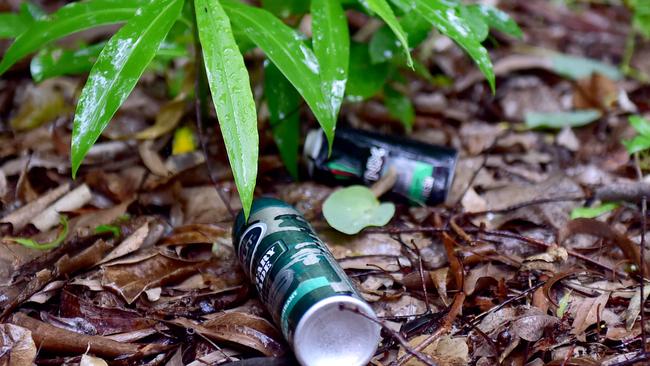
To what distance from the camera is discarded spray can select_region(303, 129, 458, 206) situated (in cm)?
209

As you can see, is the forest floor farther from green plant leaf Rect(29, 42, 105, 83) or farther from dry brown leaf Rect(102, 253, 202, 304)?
green plant leaf Rect(29, 42, 105, 83)

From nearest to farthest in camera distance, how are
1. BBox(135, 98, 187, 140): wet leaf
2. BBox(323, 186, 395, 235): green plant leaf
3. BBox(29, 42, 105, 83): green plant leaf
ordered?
BBox(323, 186, 395, 235): green plant leaf
BBox(29, 42, 105, 83): green plant leaf
BBox(135, 98, 187, 140): wet leaf

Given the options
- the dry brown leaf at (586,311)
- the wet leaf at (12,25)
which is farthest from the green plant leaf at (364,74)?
the wet leaf at (12,25)

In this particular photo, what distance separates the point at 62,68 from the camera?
6.54 ft

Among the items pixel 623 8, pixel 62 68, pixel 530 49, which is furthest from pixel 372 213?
pixel 623 8

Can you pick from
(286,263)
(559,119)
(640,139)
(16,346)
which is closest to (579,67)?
(559,119)

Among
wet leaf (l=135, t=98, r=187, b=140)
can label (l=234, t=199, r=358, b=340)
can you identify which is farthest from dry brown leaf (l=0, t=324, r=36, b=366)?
wet leaf (l=135, t=98, r=187, b=140)

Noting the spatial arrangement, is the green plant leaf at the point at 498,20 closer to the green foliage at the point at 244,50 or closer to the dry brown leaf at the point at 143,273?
the green foliage at the point at 244,50

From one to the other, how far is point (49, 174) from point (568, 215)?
160cm

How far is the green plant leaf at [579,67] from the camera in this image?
9.43 ft

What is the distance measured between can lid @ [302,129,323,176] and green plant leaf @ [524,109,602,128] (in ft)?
2.99

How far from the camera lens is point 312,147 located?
7.04 ft

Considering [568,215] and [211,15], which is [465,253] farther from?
[211,15]

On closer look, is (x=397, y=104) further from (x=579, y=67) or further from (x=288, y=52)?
(x=579, y=67)
